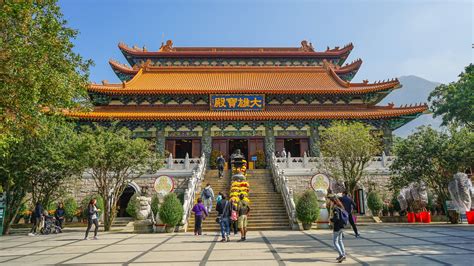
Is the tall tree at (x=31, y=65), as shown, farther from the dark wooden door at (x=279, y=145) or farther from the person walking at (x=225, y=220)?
the dark wooden door at (x=279, y=145)

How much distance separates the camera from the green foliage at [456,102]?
26516 millimetres

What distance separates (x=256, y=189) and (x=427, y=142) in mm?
8184

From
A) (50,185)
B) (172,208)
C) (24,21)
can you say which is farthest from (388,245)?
(50,185)

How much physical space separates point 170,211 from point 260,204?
4.52m

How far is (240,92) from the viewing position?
75.8 feet

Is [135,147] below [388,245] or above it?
A: above

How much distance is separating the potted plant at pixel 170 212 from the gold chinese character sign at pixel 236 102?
455 inches

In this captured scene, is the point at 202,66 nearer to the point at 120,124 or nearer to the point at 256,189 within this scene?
the point at 120,124

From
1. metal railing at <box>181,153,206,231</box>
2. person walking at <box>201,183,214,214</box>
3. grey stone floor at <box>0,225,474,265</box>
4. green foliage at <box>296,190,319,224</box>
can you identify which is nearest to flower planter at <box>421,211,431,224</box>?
grey stone floor at <box>0,225,474,265</box>

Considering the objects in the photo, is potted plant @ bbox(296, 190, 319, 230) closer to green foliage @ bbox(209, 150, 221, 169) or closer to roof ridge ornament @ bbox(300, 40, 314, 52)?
green foliage @ bbox(209, 150, 221, 169)

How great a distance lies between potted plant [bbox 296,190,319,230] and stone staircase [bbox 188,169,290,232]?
0.93 m

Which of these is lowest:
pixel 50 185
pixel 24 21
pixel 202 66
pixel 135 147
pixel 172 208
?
pixel 172 208

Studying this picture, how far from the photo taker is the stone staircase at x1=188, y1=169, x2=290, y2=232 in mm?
13188

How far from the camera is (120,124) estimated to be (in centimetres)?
2225
